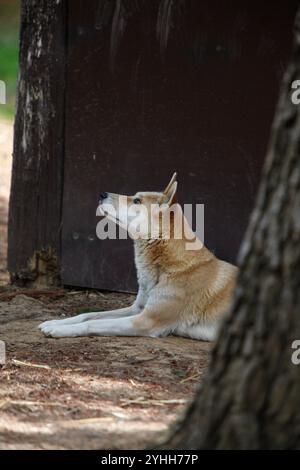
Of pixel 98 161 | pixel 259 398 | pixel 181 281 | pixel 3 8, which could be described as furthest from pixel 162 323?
pixel 3 8

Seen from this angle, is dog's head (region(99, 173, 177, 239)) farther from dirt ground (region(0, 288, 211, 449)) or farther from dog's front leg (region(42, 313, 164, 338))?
dirt ground (region(0, 288, 211, 449))

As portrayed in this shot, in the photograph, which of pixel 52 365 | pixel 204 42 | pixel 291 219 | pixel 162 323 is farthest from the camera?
pixel 204 42

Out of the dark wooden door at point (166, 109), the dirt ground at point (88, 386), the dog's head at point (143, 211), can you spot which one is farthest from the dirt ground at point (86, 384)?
the dark wooden door at point (166, 109)

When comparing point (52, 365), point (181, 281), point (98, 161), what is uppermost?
point (98, 161)

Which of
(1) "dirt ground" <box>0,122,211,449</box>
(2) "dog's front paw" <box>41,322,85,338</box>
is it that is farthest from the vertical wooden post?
(2) "dog's front paw" <box>41,322,85,338</box>

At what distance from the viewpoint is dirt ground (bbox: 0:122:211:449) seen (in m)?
3.87

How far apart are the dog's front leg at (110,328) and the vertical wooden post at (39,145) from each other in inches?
62.9

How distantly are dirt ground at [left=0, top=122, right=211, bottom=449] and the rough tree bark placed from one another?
803 millimetres

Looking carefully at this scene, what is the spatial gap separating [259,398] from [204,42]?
4.14m

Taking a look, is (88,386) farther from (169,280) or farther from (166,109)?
(166,109)

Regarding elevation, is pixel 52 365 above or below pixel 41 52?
below

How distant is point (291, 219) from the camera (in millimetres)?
2861

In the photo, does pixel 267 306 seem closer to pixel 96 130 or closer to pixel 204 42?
pixel 204 42

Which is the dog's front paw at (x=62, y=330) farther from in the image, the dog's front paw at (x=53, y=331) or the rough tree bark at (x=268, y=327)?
the rough tree bark at (x=268, y=327)
